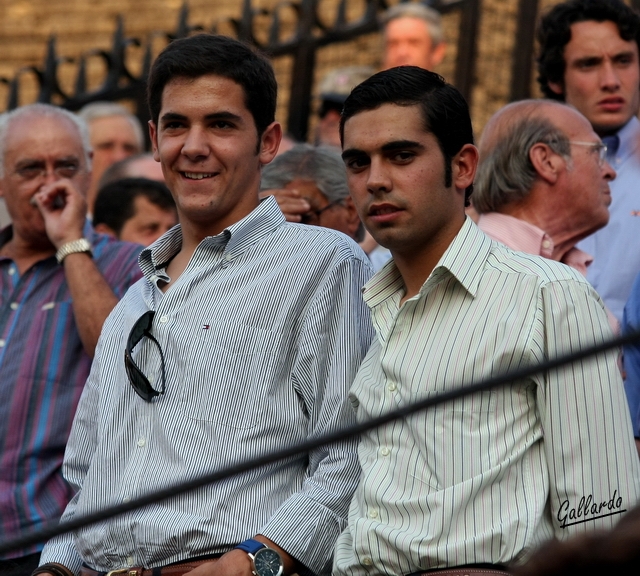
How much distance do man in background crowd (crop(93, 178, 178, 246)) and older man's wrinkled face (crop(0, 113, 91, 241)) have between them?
110 centimetres

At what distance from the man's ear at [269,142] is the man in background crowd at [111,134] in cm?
392

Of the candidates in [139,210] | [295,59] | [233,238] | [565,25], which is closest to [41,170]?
[139,210]

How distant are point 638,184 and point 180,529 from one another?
2574 millimetres

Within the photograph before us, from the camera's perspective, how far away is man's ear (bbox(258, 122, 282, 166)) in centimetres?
368

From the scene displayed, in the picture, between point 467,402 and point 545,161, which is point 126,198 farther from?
point 467,402

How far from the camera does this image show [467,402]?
288 cm

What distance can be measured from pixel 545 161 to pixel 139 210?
2.37m

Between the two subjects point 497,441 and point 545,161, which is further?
point 545,161

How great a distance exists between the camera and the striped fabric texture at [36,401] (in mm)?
4137

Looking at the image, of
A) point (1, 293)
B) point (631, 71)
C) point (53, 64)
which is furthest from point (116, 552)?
point (53, 64)

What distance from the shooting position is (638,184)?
16.1ft

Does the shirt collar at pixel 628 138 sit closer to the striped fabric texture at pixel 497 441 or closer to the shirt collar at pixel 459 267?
the shirt collar at pixel 459 267

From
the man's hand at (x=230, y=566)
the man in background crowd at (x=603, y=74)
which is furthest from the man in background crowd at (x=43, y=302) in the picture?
the man in background crowd at (x=603, y=74)

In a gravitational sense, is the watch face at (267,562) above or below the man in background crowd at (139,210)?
above
